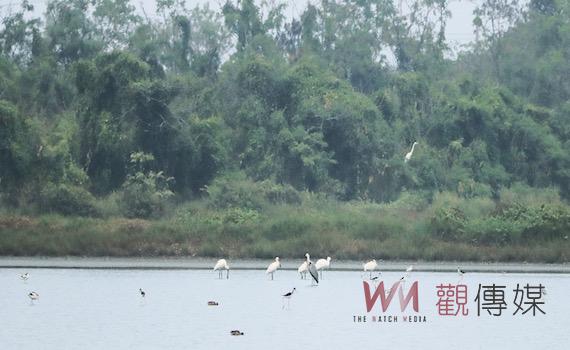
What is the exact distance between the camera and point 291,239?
147 ft

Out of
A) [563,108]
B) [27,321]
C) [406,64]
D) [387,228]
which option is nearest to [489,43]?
[406,64]

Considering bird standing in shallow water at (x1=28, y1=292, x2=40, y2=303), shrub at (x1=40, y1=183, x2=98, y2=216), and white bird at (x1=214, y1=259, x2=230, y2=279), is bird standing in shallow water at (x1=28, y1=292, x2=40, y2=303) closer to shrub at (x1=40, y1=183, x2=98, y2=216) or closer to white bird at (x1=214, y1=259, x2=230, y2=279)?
white bird at (x1=214, y1=259, x2=230, y2=279)

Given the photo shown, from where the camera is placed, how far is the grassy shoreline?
143ft

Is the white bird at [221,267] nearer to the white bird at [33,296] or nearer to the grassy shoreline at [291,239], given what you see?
the grassy shoreline at [291,239]

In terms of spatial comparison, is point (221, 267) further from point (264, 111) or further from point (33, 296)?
point (264, 111)

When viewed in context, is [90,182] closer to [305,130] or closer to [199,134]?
[199,134]

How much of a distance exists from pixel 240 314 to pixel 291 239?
14153 millimetres

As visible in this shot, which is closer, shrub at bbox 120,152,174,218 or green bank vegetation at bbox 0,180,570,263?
green bank vegetation at bbox 0,180,570,263

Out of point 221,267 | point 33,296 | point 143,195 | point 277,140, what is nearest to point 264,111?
point 277,140

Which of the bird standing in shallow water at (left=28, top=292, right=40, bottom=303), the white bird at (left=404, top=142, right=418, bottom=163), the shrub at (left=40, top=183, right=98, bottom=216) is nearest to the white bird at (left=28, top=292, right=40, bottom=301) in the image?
the bird standing in shallow water at (left=28, top=292, right=40, bottom=303)

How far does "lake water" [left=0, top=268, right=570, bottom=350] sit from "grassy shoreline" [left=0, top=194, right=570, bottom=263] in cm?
257

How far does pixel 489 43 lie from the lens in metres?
81.8

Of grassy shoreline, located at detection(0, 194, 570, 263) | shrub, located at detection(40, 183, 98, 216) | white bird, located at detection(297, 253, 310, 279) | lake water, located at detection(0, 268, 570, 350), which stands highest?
shrub, located at detection(40, 183, 98, 216)

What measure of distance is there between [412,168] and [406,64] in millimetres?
18367
